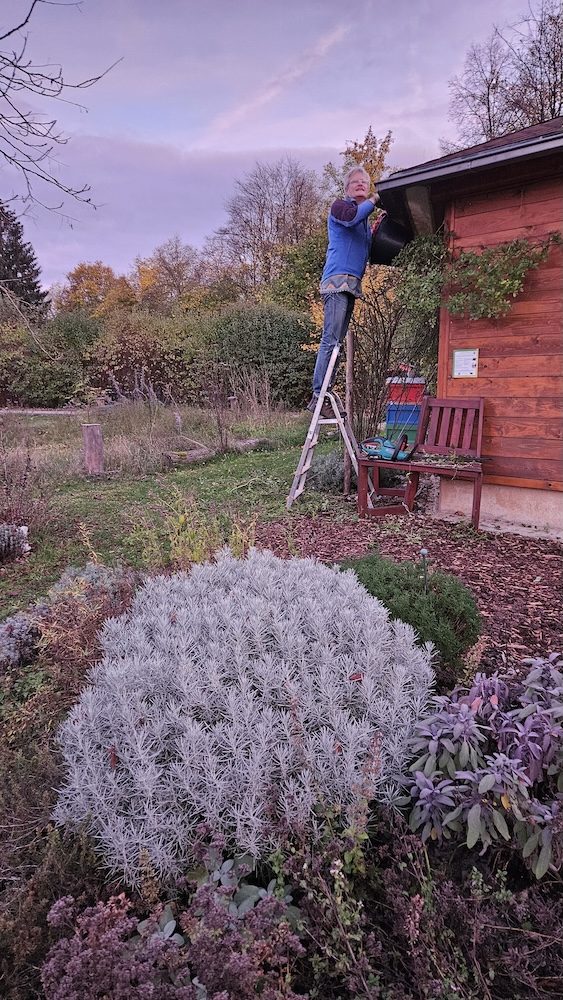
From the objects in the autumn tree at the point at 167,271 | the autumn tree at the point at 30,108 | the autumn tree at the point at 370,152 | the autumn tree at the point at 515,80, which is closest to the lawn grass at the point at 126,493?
the autumn tree at the point at 30,108

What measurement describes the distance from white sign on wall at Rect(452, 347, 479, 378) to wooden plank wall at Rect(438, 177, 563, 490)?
41 millimetres

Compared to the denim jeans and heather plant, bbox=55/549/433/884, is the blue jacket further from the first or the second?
heather plant, bbox=55/549/433/884

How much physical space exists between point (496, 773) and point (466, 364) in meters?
4.05

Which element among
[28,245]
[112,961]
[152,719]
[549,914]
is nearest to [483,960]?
[549,914]

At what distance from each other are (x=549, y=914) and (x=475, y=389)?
4.17 metres

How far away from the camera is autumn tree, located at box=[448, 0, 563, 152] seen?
13.9 meters

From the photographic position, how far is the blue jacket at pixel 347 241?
4301 millimetres


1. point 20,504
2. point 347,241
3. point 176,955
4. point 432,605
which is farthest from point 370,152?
point 176,955

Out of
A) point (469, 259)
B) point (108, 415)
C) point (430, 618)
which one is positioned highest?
point (469, 259)

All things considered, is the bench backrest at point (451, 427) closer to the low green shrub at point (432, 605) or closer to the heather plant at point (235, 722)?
the low green shrub at point (432, 605)

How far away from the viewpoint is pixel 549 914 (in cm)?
109

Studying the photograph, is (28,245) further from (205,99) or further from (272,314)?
(205,99)

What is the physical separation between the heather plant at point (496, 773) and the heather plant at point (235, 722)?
0.37ft

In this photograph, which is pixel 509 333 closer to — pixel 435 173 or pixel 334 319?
pixel 435 173
